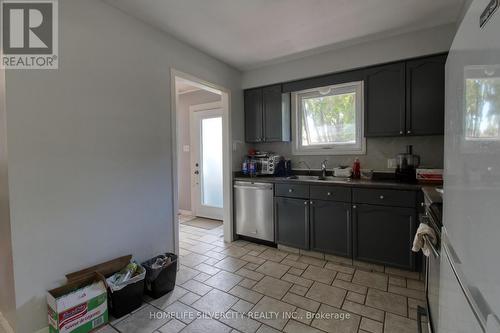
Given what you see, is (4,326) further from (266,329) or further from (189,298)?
(266,329)

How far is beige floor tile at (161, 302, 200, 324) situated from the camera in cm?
181

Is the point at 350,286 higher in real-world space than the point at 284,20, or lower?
lower

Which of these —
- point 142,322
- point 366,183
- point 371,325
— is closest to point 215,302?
point 142,322

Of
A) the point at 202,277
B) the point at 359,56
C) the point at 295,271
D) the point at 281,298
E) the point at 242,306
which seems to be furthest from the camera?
the point at 359,56

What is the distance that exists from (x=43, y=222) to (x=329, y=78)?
3187mm

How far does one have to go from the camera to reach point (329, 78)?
301 centimetres

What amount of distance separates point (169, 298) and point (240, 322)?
71 cm

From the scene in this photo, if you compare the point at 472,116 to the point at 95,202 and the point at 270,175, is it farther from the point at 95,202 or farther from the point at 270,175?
the point at 270,175

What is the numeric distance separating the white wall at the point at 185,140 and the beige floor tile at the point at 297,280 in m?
2.96

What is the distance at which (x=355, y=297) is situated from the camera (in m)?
2.06

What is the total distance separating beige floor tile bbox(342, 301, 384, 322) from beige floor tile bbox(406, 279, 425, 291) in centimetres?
60

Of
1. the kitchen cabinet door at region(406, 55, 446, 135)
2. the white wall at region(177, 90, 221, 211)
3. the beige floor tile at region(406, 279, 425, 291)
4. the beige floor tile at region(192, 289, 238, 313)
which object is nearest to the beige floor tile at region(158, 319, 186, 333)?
the beige floor tile at region(192, 289, 238, 313)

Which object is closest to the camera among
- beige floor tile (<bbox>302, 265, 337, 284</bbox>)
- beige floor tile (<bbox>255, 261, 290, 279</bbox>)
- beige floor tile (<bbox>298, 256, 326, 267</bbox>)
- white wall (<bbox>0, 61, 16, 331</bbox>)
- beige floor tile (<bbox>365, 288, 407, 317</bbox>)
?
white wall (<bbox>0, 61, 16, 331</bbox>)

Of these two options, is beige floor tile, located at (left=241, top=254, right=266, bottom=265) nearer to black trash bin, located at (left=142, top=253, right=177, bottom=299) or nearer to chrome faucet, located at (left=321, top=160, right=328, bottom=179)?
black trash bin, located at (left=142, top=253, right=177, bottom=299)
